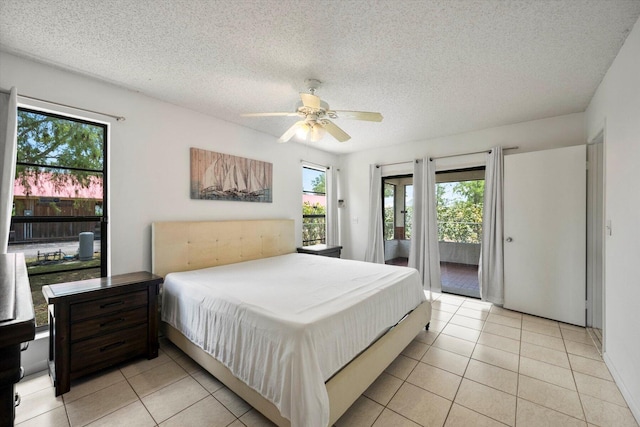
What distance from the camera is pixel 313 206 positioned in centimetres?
521

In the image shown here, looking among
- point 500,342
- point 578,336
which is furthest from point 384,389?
point 578,336

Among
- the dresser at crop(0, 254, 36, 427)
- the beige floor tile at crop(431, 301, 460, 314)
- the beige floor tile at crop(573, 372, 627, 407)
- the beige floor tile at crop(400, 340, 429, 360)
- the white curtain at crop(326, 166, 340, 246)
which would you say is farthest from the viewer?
the white curtain at crop(326, 166, 340, 246)

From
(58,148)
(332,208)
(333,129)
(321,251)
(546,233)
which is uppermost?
(333,129)

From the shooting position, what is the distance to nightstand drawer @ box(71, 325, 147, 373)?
204 centimetres

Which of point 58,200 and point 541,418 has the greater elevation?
point 58,200

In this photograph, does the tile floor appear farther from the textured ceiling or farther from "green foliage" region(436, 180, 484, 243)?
the textured ceiling

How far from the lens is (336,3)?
1.64 m

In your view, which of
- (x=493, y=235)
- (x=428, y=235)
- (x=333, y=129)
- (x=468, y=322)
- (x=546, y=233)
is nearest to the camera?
(x=333, y=129)

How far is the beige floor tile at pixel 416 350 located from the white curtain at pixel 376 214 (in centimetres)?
235

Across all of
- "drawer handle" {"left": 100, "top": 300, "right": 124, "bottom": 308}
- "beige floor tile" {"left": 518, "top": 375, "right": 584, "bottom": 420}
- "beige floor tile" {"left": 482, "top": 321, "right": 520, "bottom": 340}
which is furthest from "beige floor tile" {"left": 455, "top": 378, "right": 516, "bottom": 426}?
"drawer handle" {"left": 100, "top": 300, "right": 124, "bottom": 308}

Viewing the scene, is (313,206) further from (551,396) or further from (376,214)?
(551,396)

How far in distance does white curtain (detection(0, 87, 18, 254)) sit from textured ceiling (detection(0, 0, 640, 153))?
456mm

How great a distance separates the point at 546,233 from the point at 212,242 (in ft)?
13.9

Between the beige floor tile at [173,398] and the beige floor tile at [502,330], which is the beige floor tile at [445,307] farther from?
the beige floor tile at [173,398]
